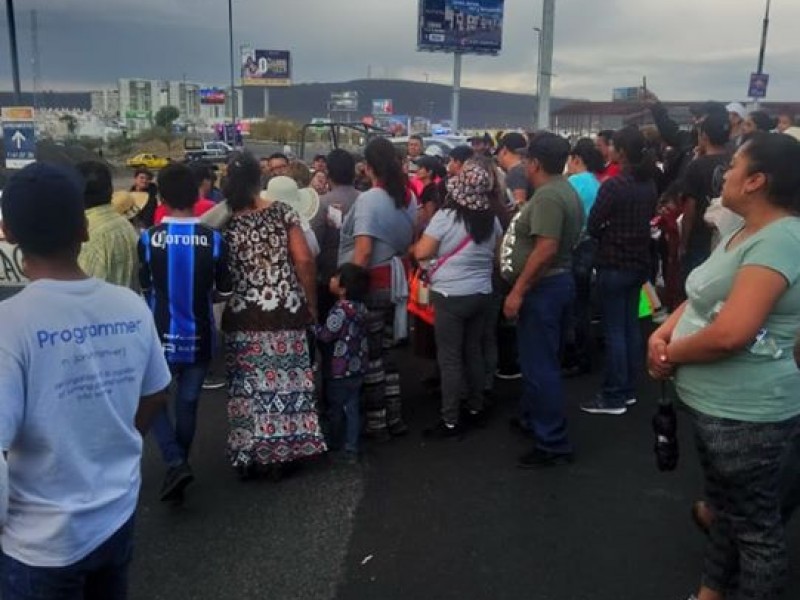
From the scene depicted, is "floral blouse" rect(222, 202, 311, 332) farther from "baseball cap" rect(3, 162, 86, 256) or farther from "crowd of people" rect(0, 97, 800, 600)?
"baseball cap" rect(3, 162, 86, 256)

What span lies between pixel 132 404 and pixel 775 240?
1923 millimetres

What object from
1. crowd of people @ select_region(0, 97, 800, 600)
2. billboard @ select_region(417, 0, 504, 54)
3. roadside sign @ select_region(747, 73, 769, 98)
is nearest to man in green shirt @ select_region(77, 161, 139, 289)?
crowd of people @ select_region(0, 97, 800, 600)

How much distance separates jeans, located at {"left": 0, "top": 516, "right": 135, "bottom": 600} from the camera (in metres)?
1.82

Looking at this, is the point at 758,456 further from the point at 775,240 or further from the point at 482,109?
the point at 482,109

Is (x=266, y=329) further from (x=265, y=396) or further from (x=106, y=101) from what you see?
(x=106, y=101)

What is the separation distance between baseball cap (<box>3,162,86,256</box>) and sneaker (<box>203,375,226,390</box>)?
430 centimetres

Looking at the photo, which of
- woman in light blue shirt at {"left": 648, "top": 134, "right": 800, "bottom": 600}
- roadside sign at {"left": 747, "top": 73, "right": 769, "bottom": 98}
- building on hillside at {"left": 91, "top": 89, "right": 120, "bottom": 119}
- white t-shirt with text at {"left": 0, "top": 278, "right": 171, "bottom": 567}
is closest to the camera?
white t-shirt with text at {"left": 0, "top": 278, "right": 171, "bottom": 567}


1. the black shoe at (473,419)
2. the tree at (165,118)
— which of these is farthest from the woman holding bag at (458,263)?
the tree at (165,118)

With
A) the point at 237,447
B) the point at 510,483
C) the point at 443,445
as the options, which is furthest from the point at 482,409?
the point at 237,447

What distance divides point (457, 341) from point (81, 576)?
10.4ft

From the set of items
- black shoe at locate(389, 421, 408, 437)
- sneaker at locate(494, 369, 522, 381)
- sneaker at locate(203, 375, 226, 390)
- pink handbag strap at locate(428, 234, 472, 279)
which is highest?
pink handbag strap at locate(428, 234, 472, 279)

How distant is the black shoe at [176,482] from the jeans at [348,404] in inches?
39.3

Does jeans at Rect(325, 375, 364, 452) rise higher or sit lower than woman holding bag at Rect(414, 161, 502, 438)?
lower

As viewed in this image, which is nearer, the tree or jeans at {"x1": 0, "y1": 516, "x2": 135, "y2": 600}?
jeans at {"x1": 0, "y1": 516, "x2": 135, "y2": 600}
